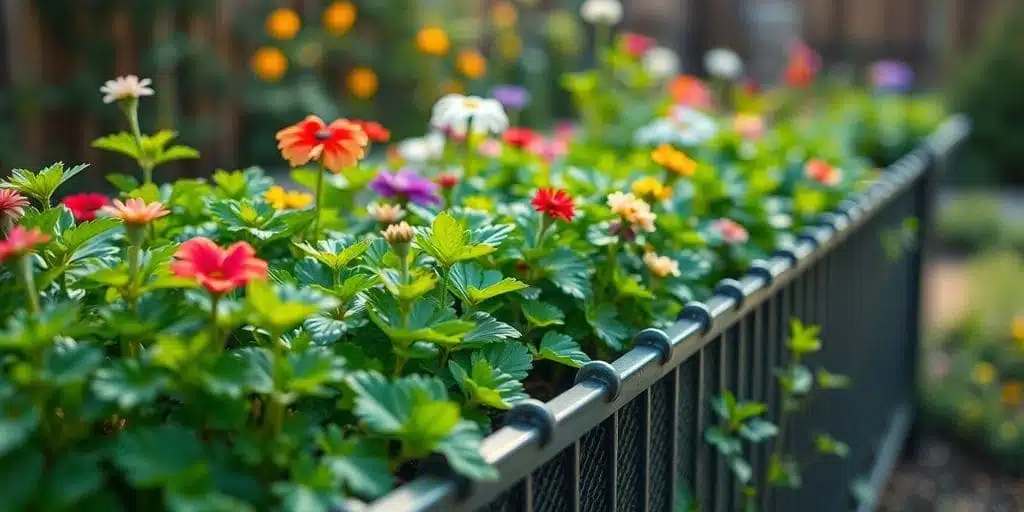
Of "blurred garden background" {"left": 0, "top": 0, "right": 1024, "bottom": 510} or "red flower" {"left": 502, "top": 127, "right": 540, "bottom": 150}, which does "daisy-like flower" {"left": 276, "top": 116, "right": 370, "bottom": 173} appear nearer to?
"red flower" {"left": 502, "top": 127, "right": 540, "bottom": 150}

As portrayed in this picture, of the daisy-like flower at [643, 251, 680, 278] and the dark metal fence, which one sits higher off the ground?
the daisy-like flower at [643, 251, 680, 278]

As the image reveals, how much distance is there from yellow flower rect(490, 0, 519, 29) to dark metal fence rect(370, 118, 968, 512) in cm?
393

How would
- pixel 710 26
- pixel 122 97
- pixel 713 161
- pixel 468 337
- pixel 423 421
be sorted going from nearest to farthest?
1. pixel 423 421
2. pixel 468 337
3. pixel 122 97
4. pixel 713 161
5. pixel 710 26

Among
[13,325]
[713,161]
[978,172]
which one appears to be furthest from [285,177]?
[978,172]

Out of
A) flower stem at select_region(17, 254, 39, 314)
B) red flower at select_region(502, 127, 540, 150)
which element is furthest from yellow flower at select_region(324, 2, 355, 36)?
flower stem at select_region(17, 254, 39, 314)

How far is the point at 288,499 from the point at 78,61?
525cm

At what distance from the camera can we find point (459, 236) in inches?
47.4

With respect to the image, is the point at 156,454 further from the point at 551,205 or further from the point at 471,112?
the point at 471,112

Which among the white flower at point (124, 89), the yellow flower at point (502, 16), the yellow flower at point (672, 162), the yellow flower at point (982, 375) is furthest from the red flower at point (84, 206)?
the yellow flower at point (502, 16)

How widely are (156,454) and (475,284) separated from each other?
0.47 metres

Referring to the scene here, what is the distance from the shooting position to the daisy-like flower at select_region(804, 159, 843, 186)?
251 cm

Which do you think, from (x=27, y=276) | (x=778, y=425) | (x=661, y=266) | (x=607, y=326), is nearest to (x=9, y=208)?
(x=27, y=276)

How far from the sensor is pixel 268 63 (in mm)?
5547

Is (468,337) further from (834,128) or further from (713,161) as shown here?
(834,128)
